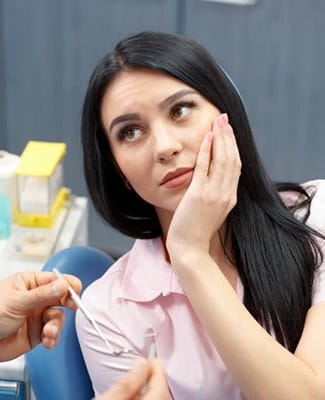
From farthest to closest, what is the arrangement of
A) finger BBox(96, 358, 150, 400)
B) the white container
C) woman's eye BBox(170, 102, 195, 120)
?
the white container → woman's eye BBox(170, 102, 195, 120) → finger BBox(96, 358, 150, 400)

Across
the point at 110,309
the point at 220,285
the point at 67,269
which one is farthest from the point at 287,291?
the point at 67,269

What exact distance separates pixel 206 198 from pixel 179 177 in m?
0.08

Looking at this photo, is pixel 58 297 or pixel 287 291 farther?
pixel 287 291

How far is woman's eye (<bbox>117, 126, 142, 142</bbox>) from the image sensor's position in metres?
1.46

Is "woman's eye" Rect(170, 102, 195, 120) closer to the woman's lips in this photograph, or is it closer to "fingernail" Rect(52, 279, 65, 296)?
the woman's lips

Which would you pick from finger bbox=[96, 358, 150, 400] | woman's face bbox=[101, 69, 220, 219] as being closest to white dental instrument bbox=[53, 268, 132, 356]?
woman's face bbox=[101, 69, 220, 219]

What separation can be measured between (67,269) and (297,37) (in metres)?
1.35

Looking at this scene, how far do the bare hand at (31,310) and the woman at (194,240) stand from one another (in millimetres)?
98

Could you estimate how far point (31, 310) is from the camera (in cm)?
144

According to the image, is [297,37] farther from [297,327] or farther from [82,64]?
[297,327]

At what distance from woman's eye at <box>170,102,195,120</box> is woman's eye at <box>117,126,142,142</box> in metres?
0.06

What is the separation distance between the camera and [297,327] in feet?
4.85

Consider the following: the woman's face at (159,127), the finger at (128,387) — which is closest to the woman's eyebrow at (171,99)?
the woman's face at (159,127)

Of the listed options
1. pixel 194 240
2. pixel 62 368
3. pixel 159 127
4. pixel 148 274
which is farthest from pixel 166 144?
pixel 62 368
